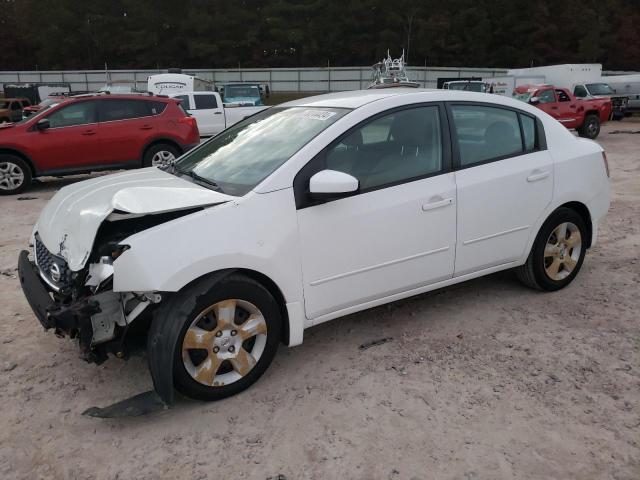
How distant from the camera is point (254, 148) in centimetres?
350

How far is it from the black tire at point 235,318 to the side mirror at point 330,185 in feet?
2.02

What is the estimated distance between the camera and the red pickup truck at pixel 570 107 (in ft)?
53.3

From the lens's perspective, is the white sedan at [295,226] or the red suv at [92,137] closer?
the white sedan at [295,226]

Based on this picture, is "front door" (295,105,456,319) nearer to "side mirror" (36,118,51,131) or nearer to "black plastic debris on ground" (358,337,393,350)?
"black plastic debris on ground" (358,337,393,350)

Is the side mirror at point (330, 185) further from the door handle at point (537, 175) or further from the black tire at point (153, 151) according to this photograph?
the black tire at point (153, 151)

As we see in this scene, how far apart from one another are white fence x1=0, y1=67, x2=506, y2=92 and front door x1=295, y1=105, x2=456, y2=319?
3860 centimetres

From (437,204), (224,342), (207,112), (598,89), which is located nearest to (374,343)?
(437,204)

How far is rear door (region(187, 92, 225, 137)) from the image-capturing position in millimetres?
15656

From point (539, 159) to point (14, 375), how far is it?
392 centimetres

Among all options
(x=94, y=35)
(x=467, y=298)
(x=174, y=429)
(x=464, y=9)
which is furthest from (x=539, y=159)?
(x=94, y=35)

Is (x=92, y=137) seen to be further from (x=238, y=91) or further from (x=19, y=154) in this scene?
(x=238, y=91)

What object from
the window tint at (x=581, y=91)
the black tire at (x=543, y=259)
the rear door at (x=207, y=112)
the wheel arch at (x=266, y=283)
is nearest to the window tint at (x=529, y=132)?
the black tire at (x=543, y=259)

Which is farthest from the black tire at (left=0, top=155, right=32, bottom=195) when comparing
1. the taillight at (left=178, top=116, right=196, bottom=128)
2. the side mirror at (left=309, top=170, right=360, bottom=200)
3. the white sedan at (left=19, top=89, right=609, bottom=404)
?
the side mirror at (left=309, top=170, right=360, bottom=200)

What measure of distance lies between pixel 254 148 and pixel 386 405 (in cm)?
181
